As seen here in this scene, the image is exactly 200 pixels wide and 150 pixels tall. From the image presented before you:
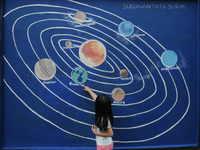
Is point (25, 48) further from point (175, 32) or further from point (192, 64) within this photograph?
point (192, 64)

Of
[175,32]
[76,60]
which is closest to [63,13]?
[76,60]

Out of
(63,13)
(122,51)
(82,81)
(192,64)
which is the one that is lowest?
(82,81)

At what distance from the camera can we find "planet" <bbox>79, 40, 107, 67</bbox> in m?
2.13

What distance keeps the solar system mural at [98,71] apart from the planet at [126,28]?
13 millimetres

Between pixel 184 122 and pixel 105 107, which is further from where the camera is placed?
pixel 184 122

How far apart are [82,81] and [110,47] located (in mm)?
552

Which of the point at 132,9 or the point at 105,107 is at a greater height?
the point at 132,9

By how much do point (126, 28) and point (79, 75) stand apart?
83 cm

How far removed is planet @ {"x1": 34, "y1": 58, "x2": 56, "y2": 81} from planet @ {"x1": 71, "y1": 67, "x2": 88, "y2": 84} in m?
0.25

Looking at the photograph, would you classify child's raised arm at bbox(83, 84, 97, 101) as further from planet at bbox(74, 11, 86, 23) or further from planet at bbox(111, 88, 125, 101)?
planet at bbox(74, 11, 86, 23)

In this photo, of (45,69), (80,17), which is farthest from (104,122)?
(80,17)

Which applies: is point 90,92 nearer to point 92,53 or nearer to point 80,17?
point 92,53

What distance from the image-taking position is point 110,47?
2.15m

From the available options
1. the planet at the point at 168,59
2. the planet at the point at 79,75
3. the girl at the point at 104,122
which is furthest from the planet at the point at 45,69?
the planet at the point at 168,59
